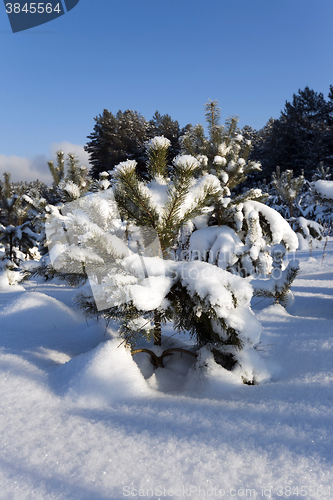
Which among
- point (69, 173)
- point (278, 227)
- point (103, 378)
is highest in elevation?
point (69, 173)

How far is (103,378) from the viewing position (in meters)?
1.42

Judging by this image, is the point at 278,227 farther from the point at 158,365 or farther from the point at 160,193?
the point at 158,365

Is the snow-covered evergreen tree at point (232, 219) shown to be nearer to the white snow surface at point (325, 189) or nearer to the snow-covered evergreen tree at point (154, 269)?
the white snow surface at point (325, 189)

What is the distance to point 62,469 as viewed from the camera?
93cm

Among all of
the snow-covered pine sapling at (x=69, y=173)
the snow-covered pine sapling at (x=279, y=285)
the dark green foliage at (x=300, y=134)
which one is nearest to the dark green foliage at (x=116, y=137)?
the dark green foliage at (x=300, y=134)

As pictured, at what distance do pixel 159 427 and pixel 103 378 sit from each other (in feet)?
1.42

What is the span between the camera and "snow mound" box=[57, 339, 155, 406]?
136 centimetres

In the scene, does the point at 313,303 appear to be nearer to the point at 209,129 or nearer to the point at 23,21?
the point at 209,129

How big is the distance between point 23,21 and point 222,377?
3.21m

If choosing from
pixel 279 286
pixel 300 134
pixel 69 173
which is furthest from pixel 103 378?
pixel 300 134

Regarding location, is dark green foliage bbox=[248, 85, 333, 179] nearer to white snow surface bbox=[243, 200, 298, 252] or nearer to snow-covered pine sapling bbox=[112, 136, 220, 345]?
white snow surface bbox=[243, 200, 298, 252]

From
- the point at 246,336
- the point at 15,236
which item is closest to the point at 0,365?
the point at 246,336

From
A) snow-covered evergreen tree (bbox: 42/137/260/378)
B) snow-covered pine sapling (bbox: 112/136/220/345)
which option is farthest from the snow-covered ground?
snow-covered pine sapling (bbox: 112/136/220/345)

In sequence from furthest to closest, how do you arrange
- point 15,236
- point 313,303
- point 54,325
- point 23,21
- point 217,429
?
1. point 15,236
2. point 313,303
3. point 54,325
4. point 23,21
5. point 217,429
